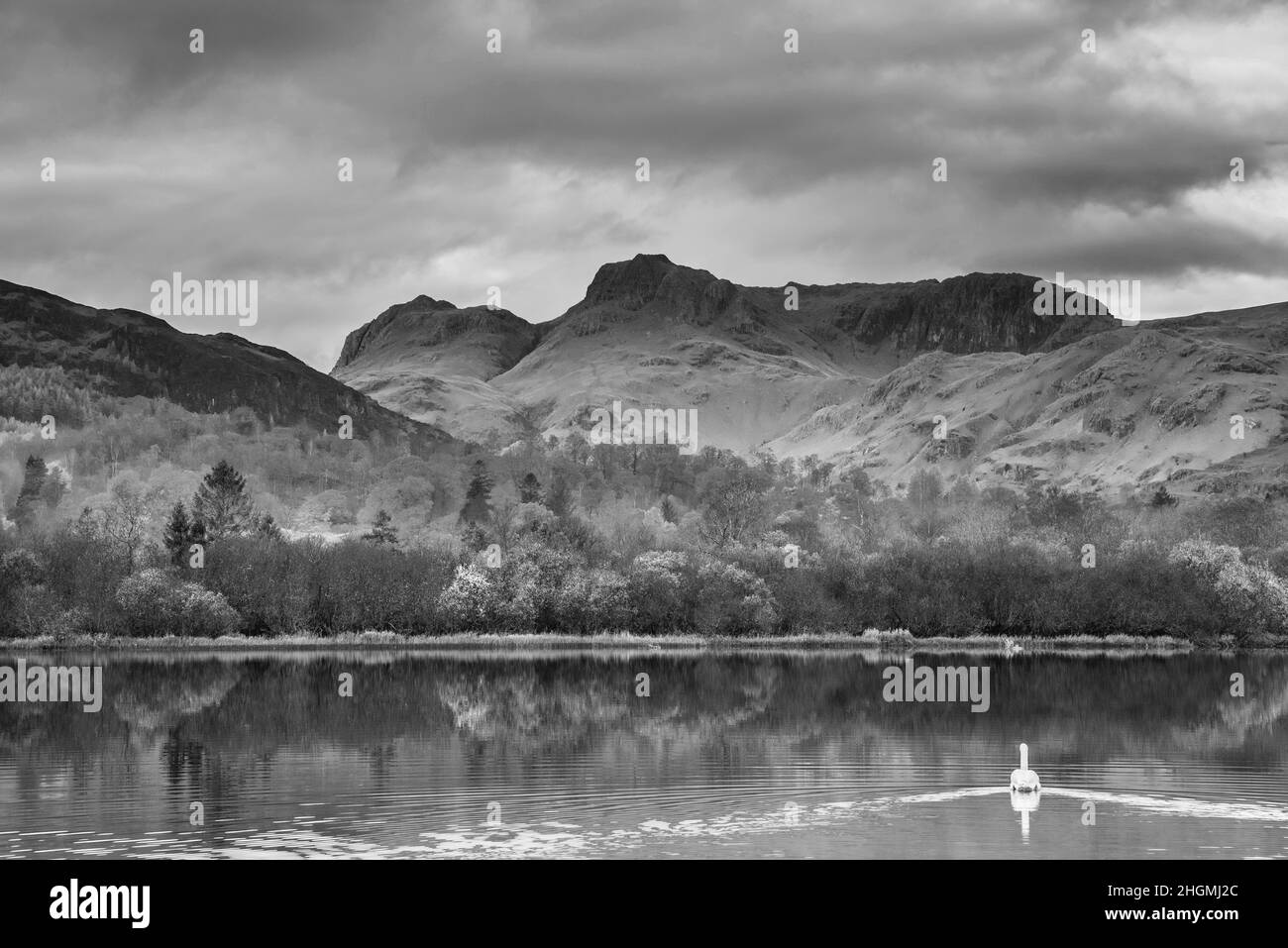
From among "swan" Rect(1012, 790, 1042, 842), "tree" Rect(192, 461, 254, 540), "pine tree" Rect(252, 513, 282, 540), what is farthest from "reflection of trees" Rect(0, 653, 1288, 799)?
"tree" Rect(192, 461, 254, 540)

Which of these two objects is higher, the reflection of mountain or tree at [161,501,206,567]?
tree at [161,501,206,567]

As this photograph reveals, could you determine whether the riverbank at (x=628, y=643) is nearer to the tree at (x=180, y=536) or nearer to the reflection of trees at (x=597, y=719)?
the tree at (x=180, y=536)

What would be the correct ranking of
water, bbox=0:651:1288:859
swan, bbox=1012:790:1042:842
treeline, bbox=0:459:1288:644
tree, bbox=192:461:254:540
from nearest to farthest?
water, bbox=0:651:1288:859
swan, bbox=1012:790:1042:842
treeline, bbox=0:459:1288:644
tree, bbox=192:461:254:540

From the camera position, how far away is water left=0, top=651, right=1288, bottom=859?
119ft

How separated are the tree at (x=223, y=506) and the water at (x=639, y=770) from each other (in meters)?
63.6

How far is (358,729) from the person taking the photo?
203 ft

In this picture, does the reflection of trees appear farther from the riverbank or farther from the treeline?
the treeline

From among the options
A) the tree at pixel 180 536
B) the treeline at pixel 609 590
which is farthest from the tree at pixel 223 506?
the treeline at pixel 609 590

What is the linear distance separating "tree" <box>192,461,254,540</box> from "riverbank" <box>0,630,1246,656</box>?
27.0 metres

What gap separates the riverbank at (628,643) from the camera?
122 metres
